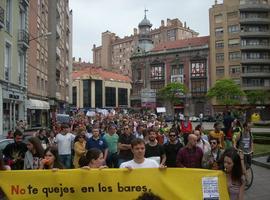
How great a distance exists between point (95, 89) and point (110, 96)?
5.92m

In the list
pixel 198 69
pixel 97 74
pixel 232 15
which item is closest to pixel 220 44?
pixel 232 15

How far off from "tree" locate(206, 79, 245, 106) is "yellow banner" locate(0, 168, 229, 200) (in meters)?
73.9

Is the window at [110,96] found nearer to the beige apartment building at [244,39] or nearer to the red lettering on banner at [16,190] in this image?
the beige apartment building at [244,39]

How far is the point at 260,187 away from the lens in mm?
12000

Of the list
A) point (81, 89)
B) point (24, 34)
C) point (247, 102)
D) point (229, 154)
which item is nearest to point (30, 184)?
point (229, 154)

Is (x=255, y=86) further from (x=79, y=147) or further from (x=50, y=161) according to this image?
(x=50, y=161)

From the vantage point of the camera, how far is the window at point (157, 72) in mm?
104300

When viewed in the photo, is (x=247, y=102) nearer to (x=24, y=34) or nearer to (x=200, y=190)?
(x=24, y=34)

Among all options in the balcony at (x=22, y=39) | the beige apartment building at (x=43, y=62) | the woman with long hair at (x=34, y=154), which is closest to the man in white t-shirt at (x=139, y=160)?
the woman with long hair at (x=34, y=154)

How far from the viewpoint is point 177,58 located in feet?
332

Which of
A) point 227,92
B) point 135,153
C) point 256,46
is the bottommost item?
point 135,153

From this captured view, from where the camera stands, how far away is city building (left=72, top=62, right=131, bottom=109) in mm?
121375

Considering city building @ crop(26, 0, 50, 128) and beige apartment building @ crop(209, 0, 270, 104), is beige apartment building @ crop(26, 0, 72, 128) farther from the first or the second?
beige apartment building @ crop(209, 0, 270, 104)

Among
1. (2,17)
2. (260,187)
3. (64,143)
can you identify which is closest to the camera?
(260,187)
